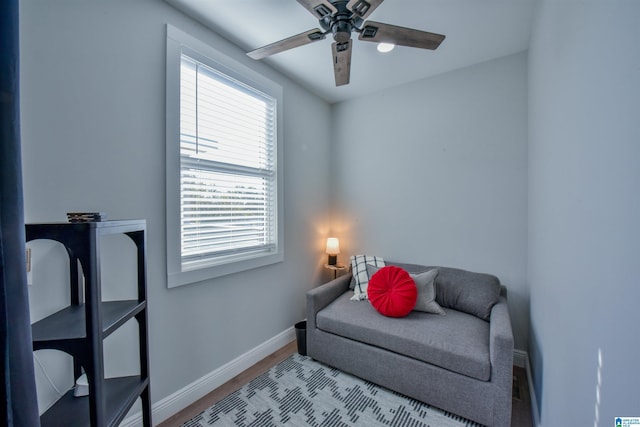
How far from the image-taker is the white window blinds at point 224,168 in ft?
5.92

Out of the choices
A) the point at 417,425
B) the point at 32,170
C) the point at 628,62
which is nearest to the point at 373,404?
the point at 417,425

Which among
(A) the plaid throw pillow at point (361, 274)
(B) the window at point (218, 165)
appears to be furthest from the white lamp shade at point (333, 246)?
(B) the window at point (218, 165)

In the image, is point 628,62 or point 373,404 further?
point 373,404

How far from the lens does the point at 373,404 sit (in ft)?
5.72

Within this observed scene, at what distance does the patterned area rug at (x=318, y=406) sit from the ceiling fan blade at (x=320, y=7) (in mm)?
Result: 2363

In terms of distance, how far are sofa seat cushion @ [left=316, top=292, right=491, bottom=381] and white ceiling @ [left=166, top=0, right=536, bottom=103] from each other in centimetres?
224

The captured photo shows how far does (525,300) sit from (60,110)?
345 centimetres

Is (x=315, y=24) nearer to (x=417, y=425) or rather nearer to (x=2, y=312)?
(x=2, y=312)

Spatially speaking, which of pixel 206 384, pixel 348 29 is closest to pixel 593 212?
pixel 348 29

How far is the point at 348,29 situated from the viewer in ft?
4.53

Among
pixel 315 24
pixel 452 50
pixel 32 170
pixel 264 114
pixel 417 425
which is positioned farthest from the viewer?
pixel 264 114

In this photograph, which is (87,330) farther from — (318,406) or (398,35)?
(398,35)

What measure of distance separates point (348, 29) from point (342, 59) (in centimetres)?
24

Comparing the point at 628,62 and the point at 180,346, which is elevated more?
the point at 628,62
